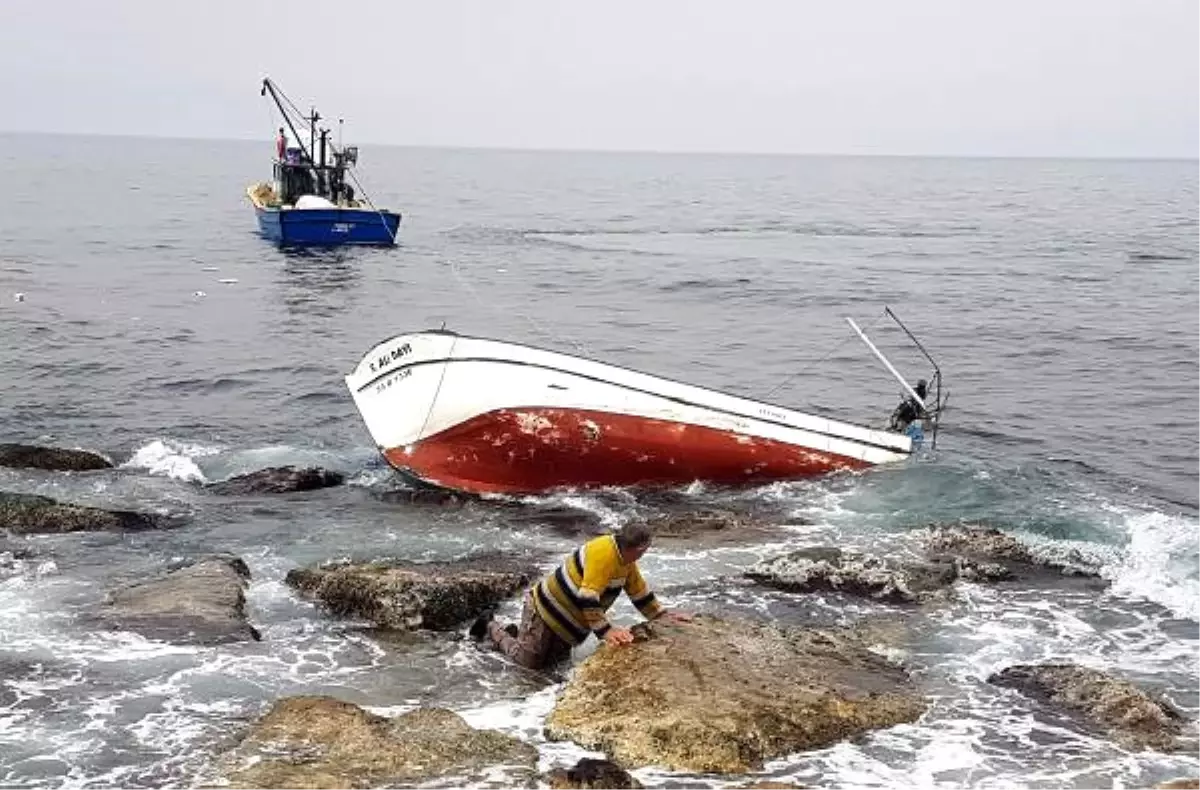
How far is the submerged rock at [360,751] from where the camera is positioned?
25.6ft

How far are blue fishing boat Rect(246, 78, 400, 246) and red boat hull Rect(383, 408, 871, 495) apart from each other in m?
32.6

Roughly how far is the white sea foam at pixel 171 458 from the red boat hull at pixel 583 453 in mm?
3375

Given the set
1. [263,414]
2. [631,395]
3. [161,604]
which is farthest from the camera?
[263,414]

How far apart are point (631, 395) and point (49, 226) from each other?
173 ft

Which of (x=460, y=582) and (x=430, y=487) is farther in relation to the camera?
(x=430, y=487)

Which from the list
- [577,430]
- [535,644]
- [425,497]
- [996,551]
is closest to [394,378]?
[425,497]

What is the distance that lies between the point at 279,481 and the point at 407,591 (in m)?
5.85

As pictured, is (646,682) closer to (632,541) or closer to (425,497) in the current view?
(632,541)

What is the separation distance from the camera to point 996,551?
13.8 m

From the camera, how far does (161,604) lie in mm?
11273

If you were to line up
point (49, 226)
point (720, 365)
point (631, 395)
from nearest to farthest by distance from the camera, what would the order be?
point (631, 395), point (720, 365), point (49, 226)

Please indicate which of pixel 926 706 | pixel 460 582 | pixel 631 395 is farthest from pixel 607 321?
pixel 926 706

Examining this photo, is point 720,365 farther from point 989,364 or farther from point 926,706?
point 926,706

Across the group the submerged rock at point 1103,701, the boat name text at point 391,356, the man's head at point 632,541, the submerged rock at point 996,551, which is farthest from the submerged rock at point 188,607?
the submerged rock at point 996,551
